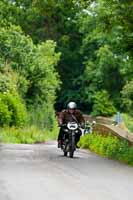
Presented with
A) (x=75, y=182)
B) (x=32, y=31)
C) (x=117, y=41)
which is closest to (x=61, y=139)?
(x=117, y=41)

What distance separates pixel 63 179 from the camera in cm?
1394

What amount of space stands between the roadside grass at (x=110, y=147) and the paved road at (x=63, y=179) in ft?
4.50

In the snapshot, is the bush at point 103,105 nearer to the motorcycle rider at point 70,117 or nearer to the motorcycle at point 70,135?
the motorcycle rider at point 70,117

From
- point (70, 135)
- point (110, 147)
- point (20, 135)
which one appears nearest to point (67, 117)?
point (70, 135)

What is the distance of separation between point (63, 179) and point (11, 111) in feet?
84.8

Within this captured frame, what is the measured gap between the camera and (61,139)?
2219 cm

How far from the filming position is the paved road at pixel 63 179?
11531mm

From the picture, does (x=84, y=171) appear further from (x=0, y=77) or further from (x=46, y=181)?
(x=0, y=77)

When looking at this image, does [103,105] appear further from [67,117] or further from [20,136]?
[67,117]

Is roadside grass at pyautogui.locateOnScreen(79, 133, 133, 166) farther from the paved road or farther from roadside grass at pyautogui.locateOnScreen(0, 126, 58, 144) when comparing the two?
roadside grass at pyautogui.locateOnScreen(0, 126, 58, 144)

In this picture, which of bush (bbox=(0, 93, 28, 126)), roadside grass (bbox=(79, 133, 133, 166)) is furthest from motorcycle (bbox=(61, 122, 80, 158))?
bush (bbox=(0, 93, 28, 126))

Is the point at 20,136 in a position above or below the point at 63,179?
Answer: above

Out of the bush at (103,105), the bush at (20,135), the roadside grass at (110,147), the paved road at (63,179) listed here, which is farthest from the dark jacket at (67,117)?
→ the bush at (103,105)

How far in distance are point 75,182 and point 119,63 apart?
50.3 meters
